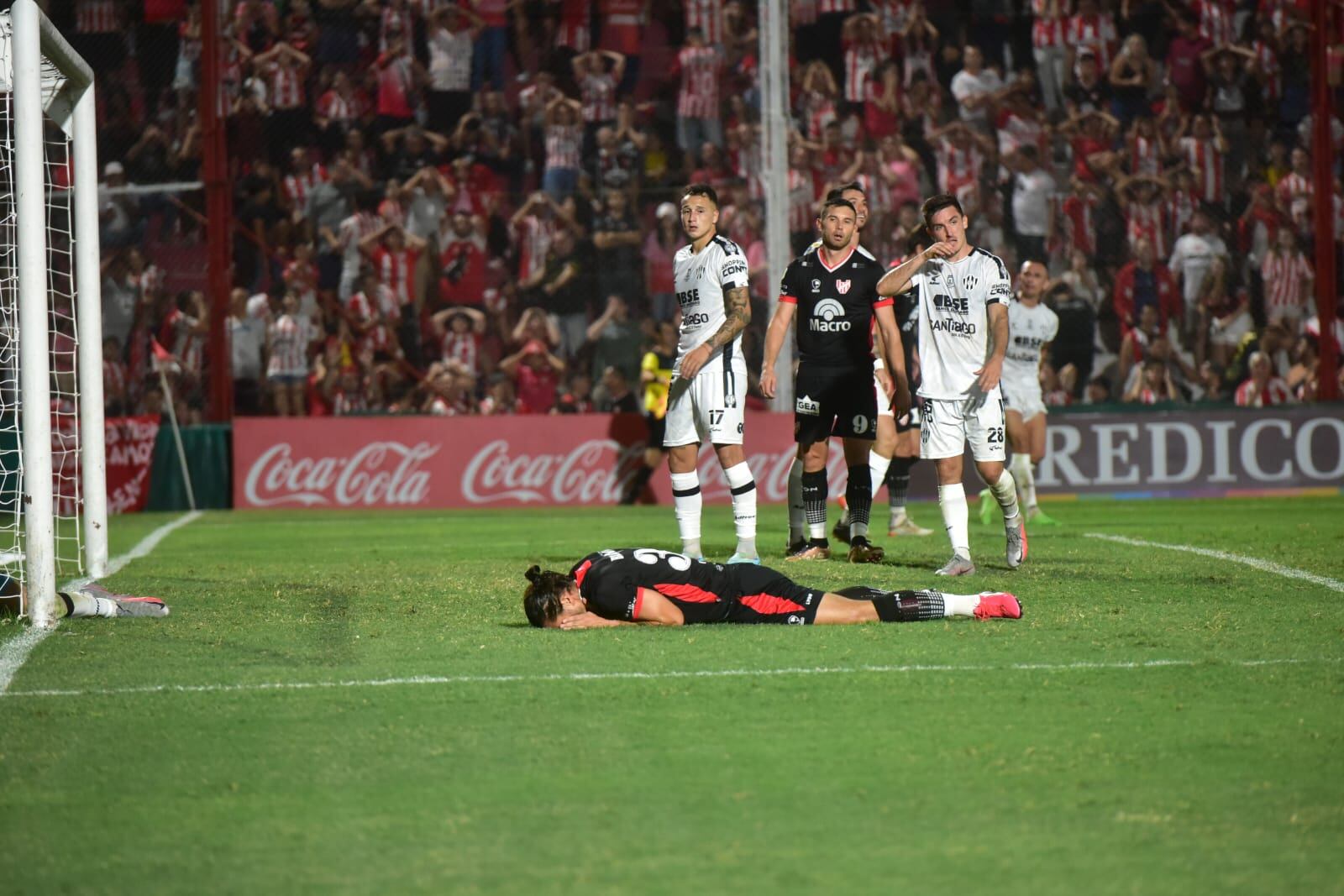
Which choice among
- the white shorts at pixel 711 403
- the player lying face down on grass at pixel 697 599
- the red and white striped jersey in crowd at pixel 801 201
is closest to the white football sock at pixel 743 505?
the white shorts at pixel 711 403

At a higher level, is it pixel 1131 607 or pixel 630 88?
pixel 630 88

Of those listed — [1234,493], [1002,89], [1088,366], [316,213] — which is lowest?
[1234,493]

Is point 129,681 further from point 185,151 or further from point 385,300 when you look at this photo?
point 185,151

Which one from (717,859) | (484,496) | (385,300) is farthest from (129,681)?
(385,300)

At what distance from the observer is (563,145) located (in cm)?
1880

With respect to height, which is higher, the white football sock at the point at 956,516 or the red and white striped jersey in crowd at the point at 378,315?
the red and white striped jersey in crowd at the point at 378,315

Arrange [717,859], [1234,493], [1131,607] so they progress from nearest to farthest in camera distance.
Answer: [717,859] → [1131,607] → [1234,493]

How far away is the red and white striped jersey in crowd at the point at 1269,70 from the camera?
1833cm

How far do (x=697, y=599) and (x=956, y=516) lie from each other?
238 cm

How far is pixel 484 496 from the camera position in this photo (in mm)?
16859

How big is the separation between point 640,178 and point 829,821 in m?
15.2

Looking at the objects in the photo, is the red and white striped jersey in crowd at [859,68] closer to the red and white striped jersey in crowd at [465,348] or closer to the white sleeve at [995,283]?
the red and white striped jersey in crowd at [465,348]

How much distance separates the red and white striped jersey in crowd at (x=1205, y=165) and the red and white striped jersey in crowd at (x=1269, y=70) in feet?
3.46

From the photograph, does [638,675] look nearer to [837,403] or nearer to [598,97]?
[837,403]
